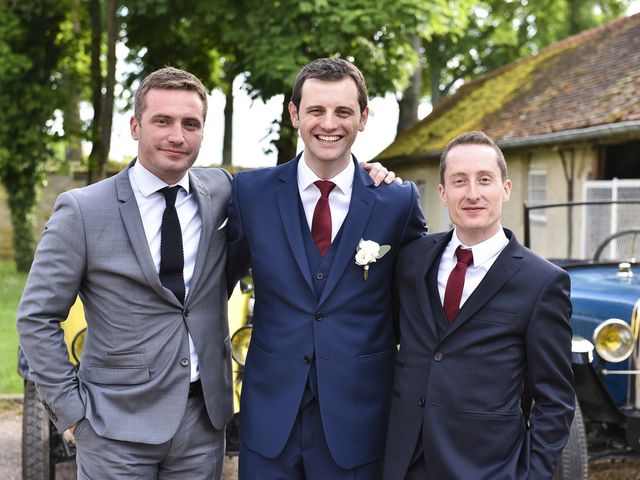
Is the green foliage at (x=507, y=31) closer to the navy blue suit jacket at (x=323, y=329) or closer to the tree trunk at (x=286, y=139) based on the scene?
the tree trunk at (x=286, y=139)

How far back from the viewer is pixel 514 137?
14.1m

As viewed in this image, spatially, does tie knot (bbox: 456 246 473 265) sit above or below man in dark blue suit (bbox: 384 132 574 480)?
above

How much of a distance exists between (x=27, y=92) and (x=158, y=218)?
50.2ft

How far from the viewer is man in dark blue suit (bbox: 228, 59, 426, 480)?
108 inches

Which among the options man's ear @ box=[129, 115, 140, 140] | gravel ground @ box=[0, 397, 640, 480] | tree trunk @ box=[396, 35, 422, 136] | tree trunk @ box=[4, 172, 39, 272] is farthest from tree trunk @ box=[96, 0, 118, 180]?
man's ear @ box=[129, 115, 140, 140]

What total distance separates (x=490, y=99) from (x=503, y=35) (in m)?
9.69

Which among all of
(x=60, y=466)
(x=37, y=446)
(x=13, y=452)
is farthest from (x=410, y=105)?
(x=37, y=446)

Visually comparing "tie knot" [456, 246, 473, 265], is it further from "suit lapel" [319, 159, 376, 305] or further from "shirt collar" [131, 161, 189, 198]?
"shirt collar" [131, 161, 189, 198]

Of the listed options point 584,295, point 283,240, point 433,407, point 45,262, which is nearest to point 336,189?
point 283,240

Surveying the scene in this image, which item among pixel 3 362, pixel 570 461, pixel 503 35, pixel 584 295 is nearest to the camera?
pixel 570 461

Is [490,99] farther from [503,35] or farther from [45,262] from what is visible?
[45,262]

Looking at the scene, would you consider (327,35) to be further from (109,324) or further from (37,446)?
(109,324)

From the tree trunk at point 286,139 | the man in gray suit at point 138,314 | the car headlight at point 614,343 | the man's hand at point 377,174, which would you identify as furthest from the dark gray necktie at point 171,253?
the tree trunk at point 286,139

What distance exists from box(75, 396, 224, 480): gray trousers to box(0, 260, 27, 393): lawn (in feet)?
15.8
